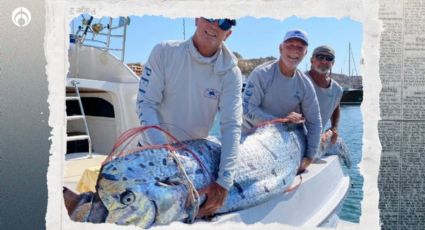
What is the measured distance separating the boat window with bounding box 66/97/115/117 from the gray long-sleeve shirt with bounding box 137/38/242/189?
56.3 inches

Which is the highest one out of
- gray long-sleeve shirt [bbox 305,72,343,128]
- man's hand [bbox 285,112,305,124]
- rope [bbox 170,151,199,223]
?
gray long-sleeve shirt [bbox 305,72,343,128]

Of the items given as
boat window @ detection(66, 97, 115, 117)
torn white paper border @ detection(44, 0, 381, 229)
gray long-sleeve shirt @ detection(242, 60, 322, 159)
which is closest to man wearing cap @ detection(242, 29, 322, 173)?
gray long-sleeve shirt @ detection(242, 60, 322, 159)

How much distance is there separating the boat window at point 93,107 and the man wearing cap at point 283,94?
1181mm

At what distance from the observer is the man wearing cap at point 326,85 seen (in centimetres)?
197

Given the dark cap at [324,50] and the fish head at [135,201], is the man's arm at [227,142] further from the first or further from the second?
the dark cap at [324,50]

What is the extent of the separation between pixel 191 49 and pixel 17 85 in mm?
540

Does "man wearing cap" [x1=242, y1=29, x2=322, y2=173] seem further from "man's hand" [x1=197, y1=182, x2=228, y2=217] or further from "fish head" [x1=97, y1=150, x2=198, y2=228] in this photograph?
"fish head" [x1=97, y1=150, x2=198, y2=228]

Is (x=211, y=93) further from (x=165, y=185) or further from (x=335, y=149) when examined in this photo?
(x=335, y=149)

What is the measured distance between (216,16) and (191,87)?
243 mm

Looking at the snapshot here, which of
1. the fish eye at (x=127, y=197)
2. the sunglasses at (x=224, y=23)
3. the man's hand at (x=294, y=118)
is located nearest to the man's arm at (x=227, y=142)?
the sunglasses at (x=224, y=23)

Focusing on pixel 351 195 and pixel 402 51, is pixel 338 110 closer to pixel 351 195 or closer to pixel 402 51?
pixel 351 195

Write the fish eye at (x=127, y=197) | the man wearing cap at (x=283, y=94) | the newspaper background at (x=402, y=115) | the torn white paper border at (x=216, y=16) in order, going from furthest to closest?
the man wearing cap at (x=283, y=94) → the newspaper background at (x=402, y=115) → the torn white paper border at (x=216, y=16) → the fish eye at (x=127, y=197)

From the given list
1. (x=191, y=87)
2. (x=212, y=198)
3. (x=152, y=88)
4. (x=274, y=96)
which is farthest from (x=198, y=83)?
(x=274, y=96)

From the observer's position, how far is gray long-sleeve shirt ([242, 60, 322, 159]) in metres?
1.79
